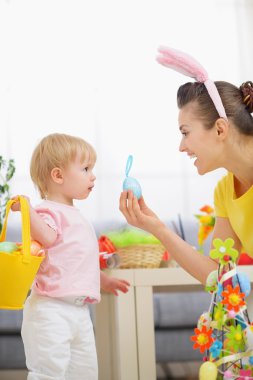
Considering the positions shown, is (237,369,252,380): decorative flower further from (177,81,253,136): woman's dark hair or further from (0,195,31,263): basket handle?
(177,81,253,136): woman's dark hair

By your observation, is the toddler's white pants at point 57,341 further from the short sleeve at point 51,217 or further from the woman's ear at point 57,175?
the woman's ear at point 57,175

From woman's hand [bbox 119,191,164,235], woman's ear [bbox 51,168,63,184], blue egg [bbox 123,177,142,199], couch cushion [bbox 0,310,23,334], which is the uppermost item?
woman's ear [bbox 51,168,63,184]

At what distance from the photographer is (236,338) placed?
120 centimetres

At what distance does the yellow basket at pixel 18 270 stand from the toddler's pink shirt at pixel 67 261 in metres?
0.12

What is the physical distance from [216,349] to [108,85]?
2.62 metres

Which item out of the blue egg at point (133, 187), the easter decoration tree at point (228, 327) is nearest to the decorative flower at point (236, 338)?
the easter decoration tree at point (228, 327)

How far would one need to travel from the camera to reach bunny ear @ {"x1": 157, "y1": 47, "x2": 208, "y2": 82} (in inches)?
64.2

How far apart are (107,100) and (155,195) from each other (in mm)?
Answer: 650

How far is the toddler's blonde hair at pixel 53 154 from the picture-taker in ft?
5.60

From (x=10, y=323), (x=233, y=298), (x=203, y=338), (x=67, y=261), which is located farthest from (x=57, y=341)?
(x=10, y=323)

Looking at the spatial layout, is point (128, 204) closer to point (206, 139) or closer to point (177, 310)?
point (206, 139)

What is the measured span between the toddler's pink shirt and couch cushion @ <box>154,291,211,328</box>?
1132 mm

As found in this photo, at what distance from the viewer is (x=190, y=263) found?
167 cm

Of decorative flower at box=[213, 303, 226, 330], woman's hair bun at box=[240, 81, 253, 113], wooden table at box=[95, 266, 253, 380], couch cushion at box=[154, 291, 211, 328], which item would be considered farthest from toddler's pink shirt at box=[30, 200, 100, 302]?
couch cushion at box=[154, 291, 211, 328]
